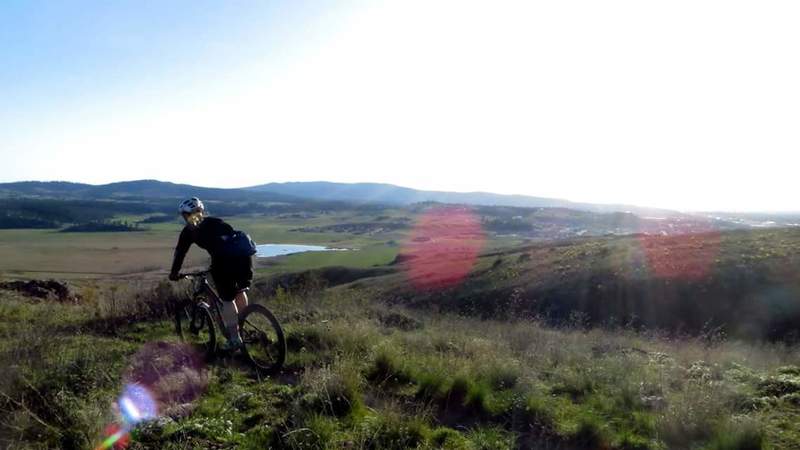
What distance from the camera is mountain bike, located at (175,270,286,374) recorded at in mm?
6387

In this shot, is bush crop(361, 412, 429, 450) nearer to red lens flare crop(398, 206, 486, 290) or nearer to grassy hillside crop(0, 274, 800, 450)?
grassy hillside crop(0, 274, 800, 450)

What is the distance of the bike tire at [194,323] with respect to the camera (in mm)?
7094

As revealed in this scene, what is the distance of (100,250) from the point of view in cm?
9269

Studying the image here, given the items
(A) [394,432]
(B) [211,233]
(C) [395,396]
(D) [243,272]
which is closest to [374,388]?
(C) [395,396]

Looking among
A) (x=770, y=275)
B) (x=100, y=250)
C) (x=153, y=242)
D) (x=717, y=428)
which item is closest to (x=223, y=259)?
(x=717, y=428)

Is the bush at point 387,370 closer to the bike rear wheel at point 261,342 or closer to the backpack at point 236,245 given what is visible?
the bike rear wheel at point 261,342

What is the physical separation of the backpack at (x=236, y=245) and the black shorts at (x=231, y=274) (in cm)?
9

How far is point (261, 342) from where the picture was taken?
6605mm

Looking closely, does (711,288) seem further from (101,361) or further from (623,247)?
(101,361)

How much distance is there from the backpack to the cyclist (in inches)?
1.1

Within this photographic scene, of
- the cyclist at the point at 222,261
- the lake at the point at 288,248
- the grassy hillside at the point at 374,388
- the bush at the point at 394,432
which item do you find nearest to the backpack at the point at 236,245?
the cyclist at the point at 222,261

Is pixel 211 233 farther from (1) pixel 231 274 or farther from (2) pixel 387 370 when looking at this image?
(2) pixel 387 370

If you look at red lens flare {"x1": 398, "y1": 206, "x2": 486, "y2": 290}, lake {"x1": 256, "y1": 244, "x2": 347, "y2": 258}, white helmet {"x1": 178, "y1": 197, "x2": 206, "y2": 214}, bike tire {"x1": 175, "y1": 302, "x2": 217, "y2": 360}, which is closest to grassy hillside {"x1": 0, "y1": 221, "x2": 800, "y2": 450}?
bike tire {"x1": 175, "y1": 302, "x2": 217, "y2": 360}

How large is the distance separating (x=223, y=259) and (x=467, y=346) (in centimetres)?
350
